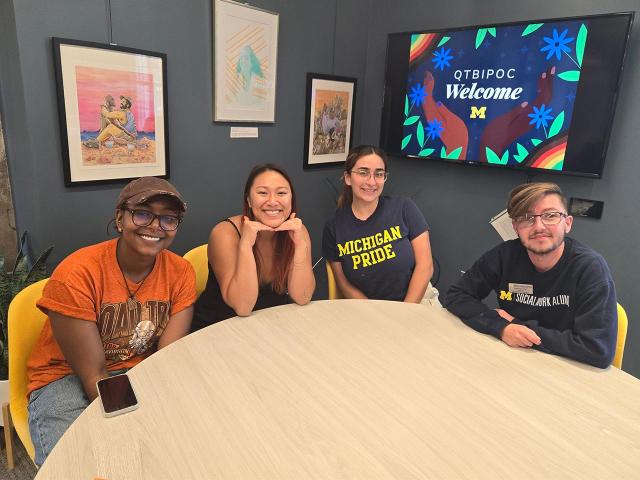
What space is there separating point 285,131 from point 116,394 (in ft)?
6.66

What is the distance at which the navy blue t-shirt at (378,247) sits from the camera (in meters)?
2.12

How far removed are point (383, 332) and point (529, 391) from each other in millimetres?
464

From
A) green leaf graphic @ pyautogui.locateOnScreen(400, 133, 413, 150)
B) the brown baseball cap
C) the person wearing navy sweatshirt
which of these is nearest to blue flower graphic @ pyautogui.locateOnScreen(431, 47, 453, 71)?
green leaf graphic @ pyautogui.locateOnScreen(400, 133, 413, 150)

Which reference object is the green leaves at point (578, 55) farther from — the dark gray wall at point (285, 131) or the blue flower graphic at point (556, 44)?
the dark gray wall at point (285, 131)

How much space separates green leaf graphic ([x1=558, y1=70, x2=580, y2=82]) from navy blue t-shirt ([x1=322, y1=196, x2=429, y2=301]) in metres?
1.06

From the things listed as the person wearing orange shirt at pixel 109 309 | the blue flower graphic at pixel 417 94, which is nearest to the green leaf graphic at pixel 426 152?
the blue flower graphic at pixel 417 94

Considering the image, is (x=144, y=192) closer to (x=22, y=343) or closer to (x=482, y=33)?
(x=22, y=343)

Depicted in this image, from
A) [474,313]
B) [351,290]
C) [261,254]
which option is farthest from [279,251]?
[474,313]

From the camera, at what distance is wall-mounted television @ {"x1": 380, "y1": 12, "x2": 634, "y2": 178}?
7.23 ft

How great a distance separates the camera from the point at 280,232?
5.89ft

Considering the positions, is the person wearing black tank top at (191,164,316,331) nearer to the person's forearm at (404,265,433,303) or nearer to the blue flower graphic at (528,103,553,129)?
the person's forearm at (404,265,433,303)

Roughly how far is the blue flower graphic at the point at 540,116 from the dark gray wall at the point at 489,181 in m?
0.31

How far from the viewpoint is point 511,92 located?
2461 millimetres

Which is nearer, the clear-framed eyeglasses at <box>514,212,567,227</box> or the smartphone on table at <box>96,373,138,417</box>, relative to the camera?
the smartphone on table at <box>96,373,138,417</box>
